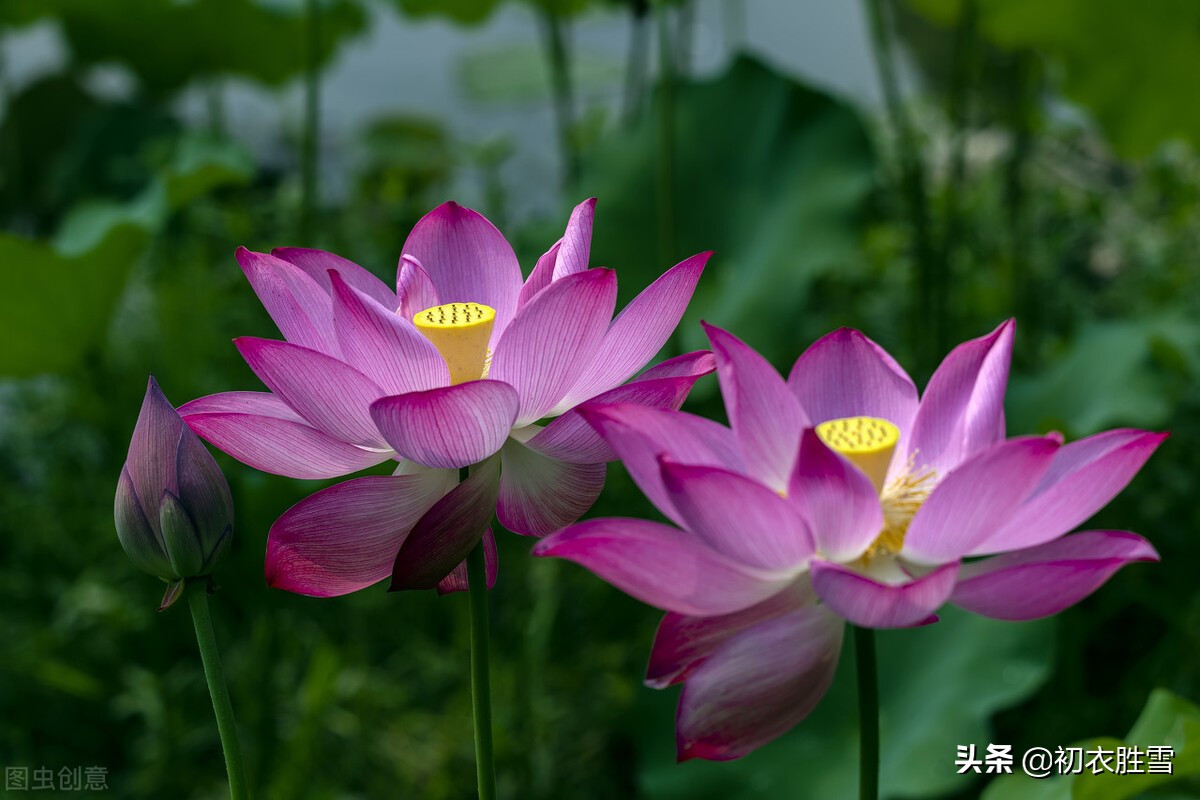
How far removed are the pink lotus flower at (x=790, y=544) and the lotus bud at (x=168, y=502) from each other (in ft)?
0.38

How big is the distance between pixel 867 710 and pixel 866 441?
94 millimetres

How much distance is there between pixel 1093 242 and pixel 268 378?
1.90 meters

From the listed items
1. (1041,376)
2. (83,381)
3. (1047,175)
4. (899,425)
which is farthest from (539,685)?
(1047,175)

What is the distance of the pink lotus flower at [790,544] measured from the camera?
0.92ft

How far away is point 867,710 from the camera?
290mm

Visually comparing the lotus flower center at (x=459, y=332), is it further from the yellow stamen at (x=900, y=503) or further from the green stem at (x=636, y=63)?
the green stem at (x=636, y=63)

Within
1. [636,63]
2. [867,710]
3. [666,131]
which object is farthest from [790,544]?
[636,63]

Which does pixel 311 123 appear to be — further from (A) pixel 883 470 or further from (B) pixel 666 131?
(A) pixel 883 470

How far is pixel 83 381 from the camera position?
5.26 feet

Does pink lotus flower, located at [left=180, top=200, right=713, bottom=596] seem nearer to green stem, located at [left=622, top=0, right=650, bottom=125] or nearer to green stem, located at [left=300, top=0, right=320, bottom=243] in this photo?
green stem, located at [left=300, top=0, right=320, bottom=243]

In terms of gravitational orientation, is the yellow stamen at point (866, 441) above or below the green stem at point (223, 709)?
above

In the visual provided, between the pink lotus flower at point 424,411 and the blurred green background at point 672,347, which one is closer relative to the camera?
the pink lotus flower at point 424,411

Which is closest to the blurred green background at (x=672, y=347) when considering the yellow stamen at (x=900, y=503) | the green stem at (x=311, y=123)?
the green stem at (x=311, y=123)

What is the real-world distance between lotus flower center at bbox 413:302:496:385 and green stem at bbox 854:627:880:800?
168 millimetres
